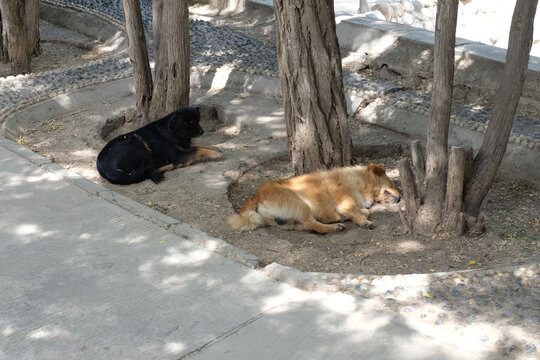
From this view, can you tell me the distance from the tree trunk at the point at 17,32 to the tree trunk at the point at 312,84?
7532 millimetres

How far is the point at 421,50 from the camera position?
35.1 feet

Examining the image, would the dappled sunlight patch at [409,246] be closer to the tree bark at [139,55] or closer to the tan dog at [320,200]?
the tan dog at [320,200]

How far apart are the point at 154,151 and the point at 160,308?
142 inches

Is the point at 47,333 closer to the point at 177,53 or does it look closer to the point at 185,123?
the point at 185,123

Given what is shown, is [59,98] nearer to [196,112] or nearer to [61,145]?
[61,145]

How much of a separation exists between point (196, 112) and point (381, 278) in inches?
175

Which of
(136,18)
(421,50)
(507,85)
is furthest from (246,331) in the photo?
(421,50)

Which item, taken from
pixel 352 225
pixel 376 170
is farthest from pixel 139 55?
pixel 352 225

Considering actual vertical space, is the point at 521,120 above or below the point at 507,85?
below

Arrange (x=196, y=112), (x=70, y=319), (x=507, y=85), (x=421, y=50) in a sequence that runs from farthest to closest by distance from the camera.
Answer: (x=421, y=50) → (x=196, y=112) → (x=507, y=85) → (x=70, y=319)

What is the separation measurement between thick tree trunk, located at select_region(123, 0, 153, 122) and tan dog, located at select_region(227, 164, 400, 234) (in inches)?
151

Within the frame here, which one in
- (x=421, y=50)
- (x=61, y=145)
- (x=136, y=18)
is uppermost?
(x=136, y=18)

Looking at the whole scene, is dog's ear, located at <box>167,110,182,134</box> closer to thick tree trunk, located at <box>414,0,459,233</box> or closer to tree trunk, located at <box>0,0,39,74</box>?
thick tree trunk, located at <box>414,0,459,233</box>

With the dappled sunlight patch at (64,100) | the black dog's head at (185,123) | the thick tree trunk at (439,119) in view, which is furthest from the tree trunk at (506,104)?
the dappled sunlight patch at (64,100)
